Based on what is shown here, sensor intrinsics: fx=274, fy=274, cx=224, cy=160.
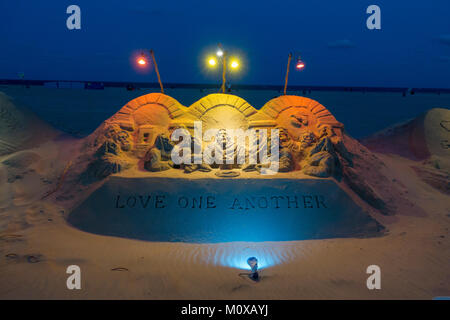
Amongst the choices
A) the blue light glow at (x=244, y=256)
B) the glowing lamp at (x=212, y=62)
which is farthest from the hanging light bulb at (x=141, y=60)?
the blue light glow at (x=244, y=256)

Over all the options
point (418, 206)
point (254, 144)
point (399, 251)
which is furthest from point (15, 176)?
point (418, 206)

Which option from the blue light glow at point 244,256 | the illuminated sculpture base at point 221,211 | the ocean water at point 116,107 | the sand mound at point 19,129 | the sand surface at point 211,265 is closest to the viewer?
the sand surface at point 211,265

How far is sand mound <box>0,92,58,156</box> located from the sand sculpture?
3012 mm

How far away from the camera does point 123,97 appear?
16.0 meters

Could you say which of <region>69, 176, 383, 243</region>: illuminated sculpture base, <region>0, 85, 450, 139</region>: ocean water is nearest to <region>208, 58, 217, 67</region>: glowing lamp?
<region>69, 176, 383, 243</region>: illuminated sculpture base

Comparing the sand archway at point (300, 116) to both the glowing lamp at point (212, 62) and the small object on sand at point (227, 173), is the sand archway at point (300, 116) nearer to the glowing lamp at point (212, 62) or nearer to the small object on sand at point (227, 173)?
the glowing lamp at point (212, 62)

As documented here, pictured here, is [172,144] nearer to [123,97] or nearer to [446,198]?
[446,198]

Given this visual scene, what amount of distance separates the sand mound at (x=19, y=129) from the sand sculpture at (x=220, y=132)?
3.01 meters

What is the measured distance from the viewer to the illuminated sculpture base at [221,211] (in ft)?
17.5

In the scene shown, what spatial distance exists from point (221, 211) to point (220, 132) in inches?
88.0

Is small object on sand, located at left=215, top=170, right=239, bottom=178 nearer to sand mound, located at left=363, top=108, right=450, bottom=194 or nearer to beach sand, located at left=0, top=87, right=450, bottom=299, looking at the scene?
beach sand, located at left=0, top=87, right=450, bottom=299

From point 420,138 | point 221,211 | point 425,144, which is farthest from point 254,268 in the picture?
point 420,138

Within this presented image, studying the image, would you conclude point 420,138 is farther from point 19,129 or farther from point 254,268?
point 19,129

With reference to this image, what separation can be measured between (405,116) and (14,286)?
16898 mm
